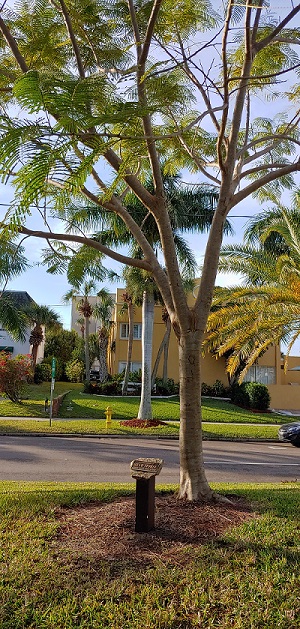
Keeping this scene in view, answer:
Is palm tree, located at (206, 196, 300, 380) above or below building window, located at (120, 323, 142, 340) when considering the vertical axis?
below

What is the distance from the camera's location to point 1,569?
3953mm

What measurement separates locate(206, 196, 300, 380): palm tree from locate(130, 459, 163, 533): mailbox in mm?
6969

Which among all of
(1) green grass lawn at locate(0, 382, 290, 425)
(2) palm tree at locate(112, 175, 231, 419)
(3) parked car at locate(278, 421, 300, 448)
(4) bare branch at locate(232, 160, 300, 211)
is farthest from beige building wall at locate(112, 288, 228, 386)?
(4) bare branch at locate(232, 160, 300, 211)

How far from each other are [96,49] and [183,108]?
4.88 ft

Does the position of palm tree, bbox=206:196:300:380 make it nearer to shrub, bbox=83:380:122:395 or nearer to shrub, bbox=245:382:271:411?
shrub, bbox=245:382:271:411

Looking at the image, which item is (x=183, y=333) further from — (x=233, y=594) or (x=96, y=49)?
(x=96, y=49)

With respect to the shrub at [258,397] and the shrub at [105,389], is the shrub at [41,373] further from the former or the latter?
the shrub at [258,397]

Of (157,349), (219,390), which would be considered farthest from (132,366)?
(219,390)

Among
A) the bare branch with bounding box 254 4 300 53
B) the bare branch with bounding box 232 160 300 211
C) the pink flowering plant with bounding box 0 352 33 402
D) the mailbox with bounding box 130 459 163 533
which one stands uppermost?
the bare branch with bounding box 254 4 300 53

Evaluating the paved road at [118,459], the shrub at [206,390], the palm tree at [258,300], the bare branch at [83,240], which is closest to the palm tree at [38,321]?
the shrub at [206,390]

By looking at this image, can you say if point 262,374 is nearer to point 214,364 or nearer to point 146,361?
point 214,364

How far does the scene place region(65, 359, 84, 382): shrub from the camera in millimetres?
43062

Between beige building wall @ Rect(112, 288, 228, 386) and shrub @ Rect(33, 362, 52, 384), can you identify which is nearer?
beige building wall @ Rect(112, 288, 228, 386)

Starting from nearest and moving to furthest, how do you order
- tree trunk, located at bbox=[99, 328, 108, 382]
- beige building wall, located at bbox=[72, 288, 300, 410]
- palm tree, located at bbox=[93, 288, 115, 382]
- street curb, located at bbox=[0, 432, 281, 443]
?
1. street curb, located at bbox=[0, 432, 281, 443]
2. beige building wall, located at bbox=[72, 288, 300, 410]
3. palm tree, located at bbox=[93, 288, 115, 382]
4. tree trunk, located at bbox=[99, 328, 108, 382]
